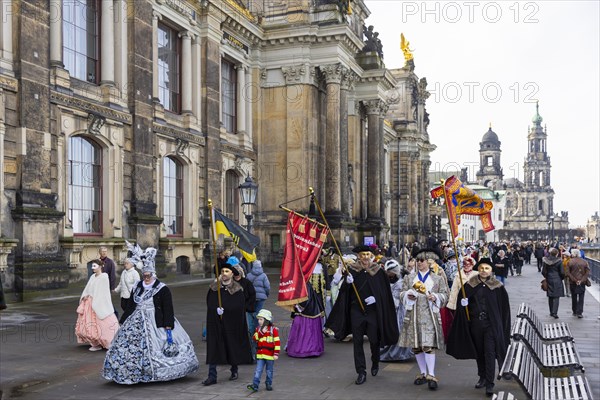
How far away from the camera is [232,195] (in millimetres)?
33812

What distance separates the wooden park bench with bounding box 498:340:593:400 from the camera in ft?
24.7

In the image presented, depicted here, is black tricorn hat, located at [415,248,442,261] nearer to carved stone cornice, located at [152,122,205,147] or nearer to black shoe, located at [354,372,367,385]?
black shoe, located at [354,372,367,385]

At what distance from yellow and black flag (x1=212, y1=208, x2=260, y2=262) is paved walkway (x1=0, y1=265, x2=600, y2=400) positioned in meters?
1.88

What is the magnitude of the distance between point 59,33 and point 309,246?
44.7 ft

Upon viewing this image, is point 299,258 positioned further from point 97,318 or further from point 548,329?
point 548,329

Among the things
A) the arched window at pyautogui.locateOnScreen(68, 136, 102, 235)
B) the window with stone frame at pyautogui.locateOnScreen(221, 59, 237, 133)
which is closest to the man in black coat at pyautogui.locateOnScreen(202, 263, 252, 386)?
the arched window at pyautogui.locateOnScreen(68, 136, 102, 235)

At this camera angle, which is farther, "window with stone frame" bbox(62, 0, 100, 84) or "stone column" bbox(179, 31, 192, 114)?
"stone column" bbox(179, 31, 192, 114)

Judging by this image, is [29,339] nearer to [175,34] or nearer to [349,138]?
[175,34]

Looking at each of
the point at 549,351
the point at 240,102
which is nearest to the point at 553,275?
the point at 549,351

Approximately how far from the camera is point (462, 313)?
30.2ft

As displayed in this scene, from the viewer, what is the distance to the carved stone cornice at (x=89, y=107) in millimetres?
20639

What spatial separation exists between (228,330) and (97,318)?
3554 mm

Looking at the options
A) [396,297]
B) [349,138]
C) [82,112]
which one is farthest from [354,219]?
[396,297]

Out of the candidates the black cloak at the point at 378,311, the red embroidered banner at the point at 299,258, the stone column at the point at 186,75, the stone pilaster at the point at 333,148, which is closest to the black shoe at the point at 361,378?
the black cloak at the point at 378,311
